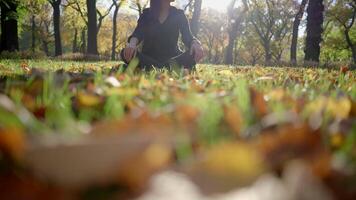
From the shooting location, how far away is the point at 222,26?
5894 cm

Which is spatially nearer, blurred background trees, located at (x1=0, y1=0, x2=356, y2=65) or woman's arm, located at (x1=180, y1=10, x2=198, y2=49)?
woman's arm, located at (x1=180, y1=10, x2=198, y2=49)

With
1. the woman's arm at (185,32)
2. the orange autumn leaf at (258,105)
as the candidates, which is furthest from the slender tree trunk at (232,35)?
the orange autumn leaf at (258,105)

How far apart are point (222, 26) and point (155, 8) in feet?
176

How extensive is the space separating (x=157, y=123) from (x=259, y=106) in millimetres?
590

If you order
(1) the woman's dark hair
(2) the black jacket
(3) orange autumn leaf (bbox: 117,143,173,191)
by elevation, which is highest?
(1) the woman's dark hair

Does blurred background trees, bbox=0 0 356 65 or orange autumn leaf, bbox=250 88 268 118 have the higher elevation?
blurred background trees, bbox=0 0 356 65

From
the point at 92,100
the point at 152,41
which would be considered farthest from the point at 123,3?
the point at 92,100

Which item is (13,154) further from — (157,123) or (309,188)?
(309,188)

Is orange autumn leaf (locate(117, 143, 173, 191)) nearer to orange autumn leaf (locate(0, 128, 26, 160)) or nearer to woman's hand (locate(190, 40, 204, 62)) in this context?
orange autumn leaf (locate(0, 128, 26, 160))

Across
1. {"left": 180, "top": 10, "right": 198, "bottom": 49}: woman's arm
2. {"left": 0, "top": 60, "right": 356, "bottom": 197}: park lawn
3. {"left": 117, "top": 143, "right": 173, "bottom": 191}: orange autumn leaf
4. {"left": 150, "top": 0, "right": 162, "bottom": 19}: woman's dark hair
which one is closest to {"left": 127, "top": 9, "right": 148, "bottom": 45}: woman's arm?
{"left": 150, "top": 0, "right": 162, "bottom": 19}: woman's dark hair

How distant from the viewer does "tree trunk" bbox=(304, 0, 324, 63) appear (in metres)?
17.6

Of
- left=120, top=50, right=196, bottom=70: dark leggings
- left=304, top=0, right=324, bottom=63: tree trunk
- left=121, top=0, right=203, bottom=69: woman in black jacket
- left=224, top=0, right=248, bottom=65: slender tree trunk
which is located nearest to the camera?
left=120, top=50, right=196, bottom=70: dark leggings

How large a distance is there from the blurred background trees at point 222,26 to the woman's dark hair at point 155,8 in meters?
12.7

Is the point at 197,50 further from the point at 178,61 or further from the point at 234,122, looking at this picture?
the point at 234,122
